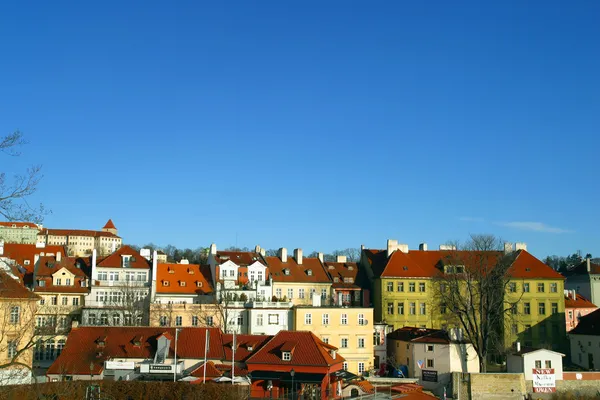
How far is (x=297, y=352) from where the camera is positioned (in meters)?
47.6

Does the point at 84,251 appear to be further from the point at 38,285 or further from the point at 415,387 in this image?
the point at 415,387

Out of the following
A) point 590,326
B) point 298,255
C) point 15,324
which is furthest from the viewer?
point 298,255

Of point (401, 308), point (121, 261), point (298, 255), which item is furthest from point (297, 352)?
point (121, 261)

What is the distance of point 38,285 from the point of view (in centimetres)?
6562

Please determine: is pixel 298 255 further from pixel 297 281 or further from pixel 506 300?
pixel 506 300

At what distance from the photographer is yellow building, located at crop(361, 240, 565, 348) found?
2729 inches

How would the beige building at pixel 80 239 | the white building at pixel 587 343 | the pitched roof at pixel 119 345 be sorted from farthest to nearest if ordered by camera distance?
the beige building at pixel 80 239
the white building at pixel 587 343
the pitched roof at pixel 119 345

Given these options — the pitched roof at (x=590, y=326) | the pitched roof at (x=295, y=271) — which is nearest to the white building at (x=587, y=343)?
→ the pitched roof at (x=590, y=326)

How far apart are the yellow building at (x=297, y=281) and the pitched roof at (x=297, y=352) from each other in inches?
790

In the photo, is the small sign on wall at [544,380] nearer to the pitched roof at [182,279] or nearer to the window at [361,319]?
the window at [361,319]

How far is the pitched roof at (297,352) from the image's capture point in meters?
46.7

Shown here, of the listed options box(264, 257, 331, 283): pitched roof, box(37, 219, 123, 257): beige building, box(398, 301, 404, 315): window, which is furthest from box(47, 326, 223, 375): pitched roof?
box(37, 219, 123, 257): beige building

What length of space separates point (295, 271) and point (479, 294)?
2100 cm

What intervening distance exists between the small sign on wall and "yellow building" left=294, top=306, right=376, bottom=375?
14310mm
